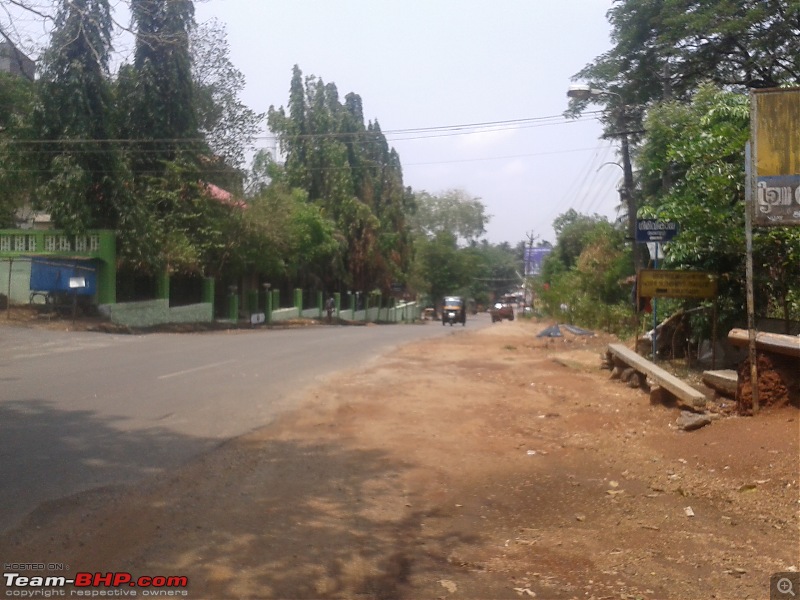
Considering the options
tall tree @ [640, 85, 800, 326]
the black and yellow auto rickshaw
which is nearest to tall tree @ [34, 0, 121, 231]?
tall tree @ [640, 85, 800, 326]

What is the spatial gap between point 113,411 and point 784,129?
9074 mm

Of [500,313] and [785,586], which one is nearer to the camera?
[785,586]

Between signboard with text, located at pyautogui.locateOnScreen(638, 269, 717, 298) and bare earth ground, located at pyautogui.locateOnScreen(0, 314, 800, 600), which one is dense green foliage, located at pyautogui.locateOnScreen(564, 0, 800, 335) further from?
bare earth ground, located at pyautogui.locateOnScreen(0, 314, 800, 600)

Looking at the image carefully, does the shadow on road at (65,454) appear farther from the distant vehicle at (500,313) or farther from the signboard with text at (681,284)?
the distant vehicle at (500,313)

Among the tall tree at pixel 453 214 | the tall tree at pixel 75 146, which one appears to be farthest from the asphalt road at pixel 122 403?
the tall tree at pixel 453 214

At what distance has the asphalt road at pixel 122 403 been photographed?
758 centimetres

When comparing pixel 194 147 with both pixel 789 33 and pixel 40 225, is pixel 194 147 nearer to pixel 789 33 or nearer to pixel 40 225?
pixel 40 225

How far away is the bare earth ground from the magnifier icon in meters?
0.20

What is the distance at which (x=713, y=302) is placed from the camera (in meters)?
13.7

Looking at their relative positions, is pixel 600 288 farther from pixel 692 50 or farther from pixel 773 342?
pixel 773 342

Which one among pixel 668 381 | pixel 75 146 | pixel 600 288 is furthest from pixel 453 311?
pixel 668 381

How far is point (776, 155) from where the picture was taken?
9.36 metres

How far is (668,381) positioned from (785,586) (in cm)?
605

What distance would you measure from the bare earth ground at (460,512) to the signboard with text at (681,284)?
3343 mm
